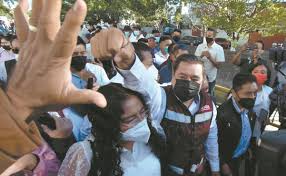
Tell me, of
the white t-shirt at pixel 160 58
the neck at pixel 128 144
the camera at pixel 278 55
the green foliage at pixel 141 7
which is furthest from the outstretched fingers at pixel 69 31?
the green foliage at pixel 141 7

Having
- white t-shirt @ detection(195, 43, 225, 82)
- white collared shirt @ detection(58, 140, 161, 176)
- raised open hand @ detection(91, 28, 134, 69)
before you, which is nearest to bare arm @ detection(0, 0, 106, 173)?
raised open hand @ detection(91, 28, 134, 69)

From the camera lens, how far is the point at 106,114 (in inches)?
86.4

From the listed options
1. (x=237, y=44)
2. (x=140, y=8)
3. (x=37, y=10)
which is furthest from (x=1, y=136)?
(x=140, y=8)

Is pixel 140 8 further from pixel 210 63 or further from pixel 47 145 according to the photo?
pixel 47 145

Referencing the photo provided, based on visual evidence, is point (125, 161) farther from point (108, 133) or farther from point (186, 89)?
Result: point (186, 89)

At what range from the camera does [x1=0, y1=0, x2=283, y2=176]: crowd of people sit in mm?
1185

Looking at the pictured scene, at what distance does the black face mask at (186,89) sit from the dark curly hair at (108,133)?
0.54 meters

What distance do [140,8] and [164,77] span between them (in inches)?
868

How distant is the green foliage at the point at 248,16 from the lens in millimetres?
14023

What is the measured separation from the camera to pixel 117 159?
220 centimetres

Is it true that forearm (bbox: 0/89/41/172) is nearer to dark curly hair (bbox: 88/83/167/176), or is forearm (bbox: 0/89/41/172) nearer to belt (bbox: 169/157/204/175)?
dark curly hair (bbox: 88/83/167/176)

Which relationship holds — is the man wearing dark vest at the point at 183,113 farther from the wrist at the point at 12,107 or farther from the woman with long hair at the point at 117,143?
the wrist at the point at 12,107

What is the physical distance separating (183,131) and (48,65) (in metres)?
1.58

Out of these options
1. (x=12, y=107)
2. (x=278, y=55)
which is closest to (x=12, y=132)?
(x=12, y=107)
